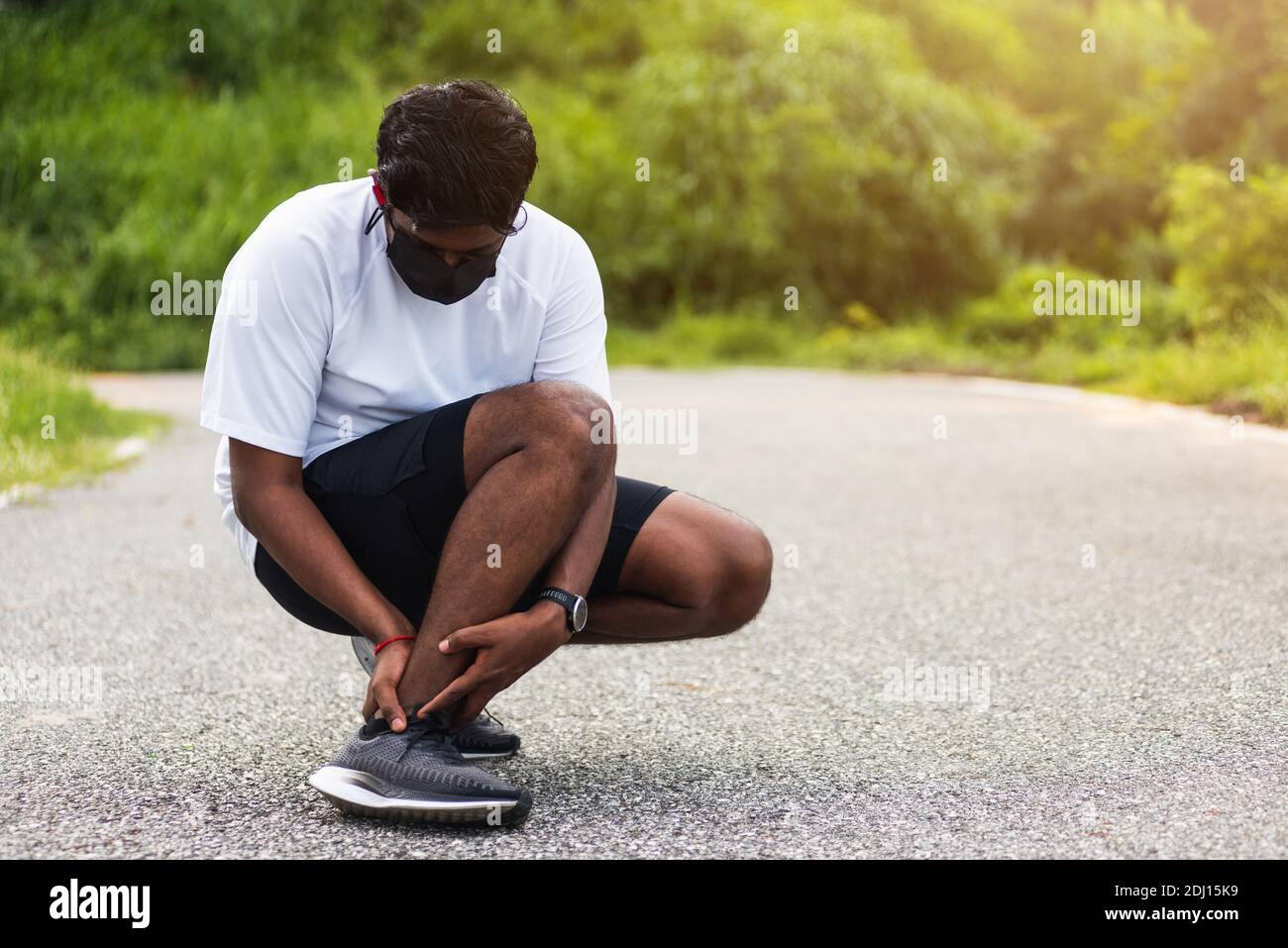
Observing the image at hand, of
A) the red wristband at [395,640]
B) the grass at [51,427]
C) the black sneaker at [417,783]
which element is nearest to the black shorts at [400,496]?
the red wristband at [395,640]

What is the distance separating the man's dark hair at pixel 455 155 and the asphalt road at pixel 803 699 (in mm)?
1146

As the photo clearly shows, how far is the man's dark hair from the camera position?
109 inches

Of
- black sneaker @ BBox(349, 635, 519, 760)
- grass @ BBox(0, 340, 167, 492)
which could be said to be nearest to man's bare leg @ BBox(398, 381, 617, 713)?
black sneaker @ BBox(349, 635, 519, 760)

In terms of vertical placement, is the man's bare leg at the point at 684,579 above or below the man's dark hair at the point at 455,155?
below

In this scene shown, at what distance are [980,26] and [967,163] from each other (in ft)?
58.6

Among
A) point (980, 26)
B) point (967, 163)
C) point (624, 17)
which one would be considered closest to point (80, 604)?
point (967, 163)

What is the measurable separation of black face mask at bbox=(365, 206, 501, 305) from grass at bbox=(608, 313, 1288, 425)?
9.28m

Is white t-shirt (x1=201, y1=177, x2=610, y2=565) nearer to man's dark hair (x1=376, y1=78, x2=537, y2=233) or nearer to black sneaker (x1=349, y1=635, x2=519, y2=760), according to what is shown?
man's dark hair (x1=376, y1=78, x2=537, y2=233)

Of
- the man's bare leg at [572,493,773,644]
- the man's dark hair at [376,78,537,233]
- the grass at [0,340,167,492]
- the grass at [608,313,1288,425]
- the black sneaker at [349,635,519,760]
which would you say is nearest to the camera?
the man's dark hair at [376,78,537,233]

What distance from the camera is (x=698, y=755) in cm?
356

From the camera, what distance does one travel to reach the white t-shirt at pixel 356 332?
2.97m

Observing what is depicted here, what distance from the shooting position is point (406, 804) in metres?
2.90

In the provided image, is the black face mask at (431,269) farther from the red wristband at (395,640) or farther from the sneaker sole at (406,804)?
the sneaker sole at (406,804)

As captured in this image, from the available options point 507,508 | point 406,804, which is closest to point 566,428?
point 507,508
